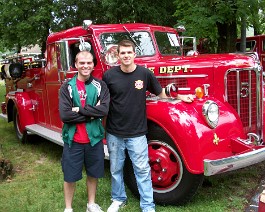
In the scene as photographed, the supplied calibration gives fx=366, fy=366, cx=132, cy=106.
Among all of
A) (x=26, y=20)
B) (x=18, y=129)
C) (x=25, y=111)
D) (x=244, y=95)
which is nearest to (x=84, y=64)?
(x=244, y=95)

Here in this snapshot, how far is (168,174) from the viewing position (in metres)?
3.84

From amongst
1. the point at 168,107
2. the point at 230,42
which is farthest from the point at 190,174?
the point at 230,42

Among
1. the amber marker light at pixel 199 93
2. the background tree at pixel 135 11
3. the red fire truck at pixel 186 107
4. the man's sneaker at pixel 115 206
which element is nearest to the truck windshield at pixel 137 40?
the red fire truck at pixel 186 107

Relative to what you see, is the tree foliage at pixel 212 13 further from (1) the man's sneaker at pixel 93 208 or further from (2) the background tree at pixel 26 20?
(2) the background tree at pixel 26 20

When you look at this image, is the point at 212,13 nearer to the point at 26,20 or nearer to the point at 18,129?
the point at 18,129

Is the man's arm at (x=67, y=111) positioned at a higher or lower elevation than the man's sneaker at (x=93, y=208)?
higher

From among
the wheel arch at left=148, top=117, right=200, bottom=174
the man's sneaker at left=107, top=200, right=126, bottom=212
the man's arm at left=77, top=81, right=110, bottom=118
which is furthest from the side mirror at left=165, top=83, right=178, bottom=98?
the man's sneaker at left=107, top=200, right=126, bottom=212

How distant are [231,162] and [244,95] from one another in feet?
3.76

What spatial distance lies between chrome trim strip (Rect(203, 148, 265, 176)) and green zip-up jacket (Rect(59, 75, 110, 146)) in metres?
1.06

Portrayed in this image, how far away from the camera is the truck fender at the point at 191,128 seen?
3.50m

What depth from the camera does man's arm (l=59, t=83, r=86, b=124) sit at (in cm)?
331

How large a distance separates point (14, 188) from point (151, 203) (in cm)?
194

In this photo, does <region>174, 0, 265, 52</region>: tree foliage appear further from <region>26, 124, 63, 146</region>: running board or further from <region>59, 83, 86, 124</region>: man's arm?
<region>59, 83, 86, 124</region>: man's arm

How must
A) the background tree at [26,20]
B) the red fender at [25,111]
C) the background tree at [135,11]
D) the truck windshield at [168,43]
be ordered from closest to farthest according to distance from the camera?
1. the truck windshield at [168,43]
2. the red fender at [25,111]
3. the background tree at [135,11]
4. the background tree at [26,20]
